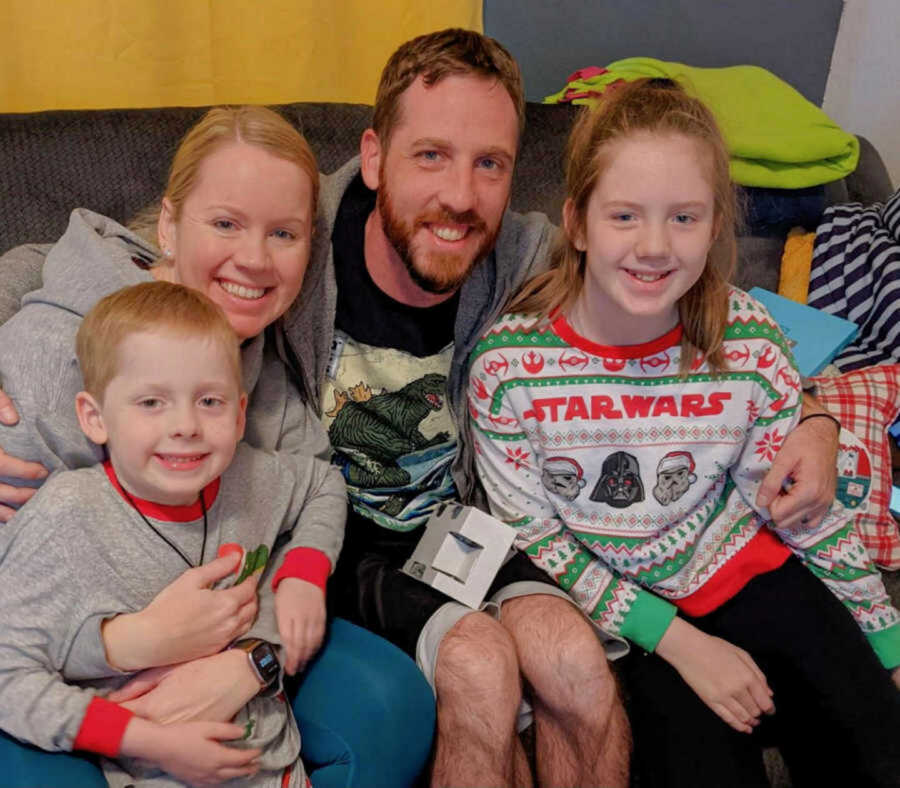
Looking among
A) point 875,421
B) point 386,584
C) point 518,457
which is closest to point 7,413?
point 386,584

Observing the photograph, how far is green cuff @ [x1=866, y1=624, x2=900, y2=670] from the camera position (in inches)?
56.7

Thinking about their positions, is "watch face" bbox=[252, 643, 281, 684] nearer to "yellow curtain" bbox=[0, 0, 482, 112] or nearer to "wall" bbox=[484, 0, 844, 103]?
"yellow curtain" bbox=[0, 0, 482, 112]

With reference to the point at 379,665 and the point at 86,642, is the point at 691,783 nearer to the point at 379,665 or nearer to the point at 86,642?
the point at 379,665

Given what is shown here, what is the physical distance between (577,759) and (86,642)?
0.66 m

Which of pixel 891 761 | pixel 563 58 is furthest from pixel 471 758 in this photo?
pixel 563 58

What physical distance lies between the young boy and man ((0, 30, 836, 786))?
257 millimetres

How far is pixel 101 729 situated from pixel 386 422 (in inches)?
24.7

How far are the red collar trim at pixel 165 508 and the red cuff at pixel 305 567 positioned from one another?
145mm

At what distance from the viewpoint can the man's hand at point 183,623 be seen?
3.69ft

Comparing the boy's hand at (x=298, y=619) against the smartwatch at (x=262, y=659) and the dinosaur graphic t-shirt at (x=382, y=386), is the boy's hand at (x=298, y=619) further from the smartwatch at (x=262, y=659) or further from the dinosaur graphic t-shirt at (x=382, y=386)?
the dinosaur graphic t-shirt at (x=382, y=386)

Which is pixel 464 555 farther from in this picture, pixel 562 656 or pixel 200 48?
pixel 200 48

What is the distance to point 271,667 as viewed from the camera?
1.21m

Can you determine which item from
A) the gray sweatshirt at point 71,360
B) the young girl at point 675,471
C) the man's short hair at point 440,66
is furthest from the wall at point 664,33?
the gray sweatshirt at point 71,360

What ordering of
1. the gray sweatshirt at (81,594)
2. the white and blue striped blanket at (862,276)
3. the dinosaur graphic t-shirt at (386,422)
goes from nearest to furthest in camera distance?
the gray sweatshirt at (81,594) < the dinosaur graphic t-shirt at (386,422) < the white and blue striped blanket at (862,276)
